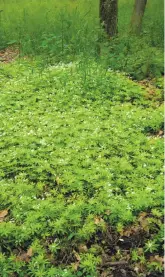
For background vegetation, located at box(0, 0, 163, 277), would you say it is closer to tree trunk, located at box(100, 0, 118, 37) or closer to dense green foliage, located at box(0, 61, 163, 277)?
dense green foliage, located at box(0, 61, 163, 277)

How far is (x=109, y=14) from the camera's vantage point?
10547 millimetres

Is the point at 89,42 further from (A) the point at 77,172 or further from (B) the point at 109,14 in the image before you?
(A) the point at 77,172

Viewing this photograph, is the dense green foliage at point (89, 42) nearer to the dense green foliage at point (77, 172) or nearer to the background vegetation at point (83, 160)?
the background vegetation at point (83, 160)

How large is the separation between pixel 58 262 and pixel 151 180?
1903mm

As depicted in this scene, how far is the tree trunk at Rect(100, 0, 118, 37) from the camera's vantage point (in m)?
10.5

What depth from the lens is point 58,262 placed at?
3850 millimetres

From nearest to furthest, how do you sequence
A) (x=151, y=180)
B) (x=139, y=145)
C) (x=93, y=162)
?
(x=151, y=180) → (x=93, y=162) → (x=139, y=145)

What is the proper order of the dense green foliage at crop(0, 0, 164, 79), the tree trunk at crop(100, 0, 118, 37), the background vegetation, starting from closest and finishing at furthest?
the background vegetation, the dense green foliage at crop(0, 0, 164, 79), the tree trunk at crop(100, 0, 118, 37)

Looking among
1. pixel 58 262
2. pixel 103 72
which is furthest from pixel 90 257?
pixel 103 72

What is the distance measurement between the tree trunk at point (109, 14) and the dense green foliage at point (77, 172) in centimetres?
307

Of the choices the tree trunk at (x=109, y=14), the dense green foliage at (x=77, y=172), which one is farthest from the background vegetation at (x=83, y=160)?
the tree trunk at (x=109, y=14)

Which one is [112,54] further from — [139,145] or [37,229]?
[37,229]

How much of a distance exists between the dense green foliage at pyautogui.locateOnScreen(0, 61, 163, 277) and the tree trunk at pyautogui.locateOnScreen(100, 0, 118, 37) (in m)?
3.07

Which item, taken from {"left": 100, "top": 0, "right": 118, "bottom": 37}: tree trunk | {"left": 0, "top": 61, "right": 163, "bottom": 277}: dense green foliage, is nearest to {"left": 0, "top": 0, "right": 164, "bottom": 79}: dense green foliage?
{"left": 100, "top": 0, "right": 118, "bottom": 37}: tree trunk
